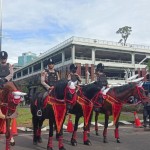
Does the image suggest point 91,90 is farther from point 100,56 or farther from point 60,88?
point 100,56

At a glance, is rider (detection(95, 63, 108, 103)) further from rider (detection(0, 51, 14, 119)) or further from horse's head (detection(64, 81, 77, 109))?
rider (detection(0, 51, 14, 119))

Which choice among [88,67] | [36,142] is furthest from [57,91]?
[88,67]

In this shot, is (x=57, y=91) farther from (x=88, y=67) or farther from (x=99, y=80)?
(x=88, y=67)

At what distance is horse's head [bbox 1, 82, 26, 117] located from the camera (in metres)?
8.34

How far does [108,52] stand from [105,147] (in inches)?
2210

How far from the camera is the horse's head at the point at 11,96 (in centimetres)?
834

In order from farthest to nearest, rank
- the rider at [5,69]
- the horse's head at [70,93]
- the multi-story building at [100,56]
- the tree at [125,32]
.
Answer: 1. the tree at [125,32]
2. the multi-story building at [100,56]
3. the rider at [5,69]
4. the horse's head at [70,93]

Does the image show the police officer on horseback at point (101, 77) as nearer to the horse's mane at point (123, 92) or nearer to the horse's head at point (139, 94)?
the horse's mane at point (123, 92)

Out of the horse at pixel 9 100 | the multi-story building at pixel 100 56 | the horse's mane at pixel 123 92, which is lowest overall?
the horse at pixel 9 100

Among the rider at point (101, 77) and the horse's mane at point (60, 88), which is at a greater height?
the rider at point (101, 77)

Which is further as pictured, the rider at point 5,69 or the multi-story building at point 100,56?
the multi-story building at point 100,56

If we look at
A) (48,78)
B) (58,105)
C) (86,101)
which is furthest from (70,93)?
(86,101)

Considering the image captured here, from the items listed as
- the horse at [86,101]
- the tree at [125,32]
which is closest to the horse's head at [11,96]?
the horse at [86,101]

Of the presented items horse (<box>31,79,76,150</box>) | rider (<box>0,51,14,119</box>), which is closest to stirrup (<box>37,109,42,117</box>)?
horse (<box>31,79,76,150</box>)
